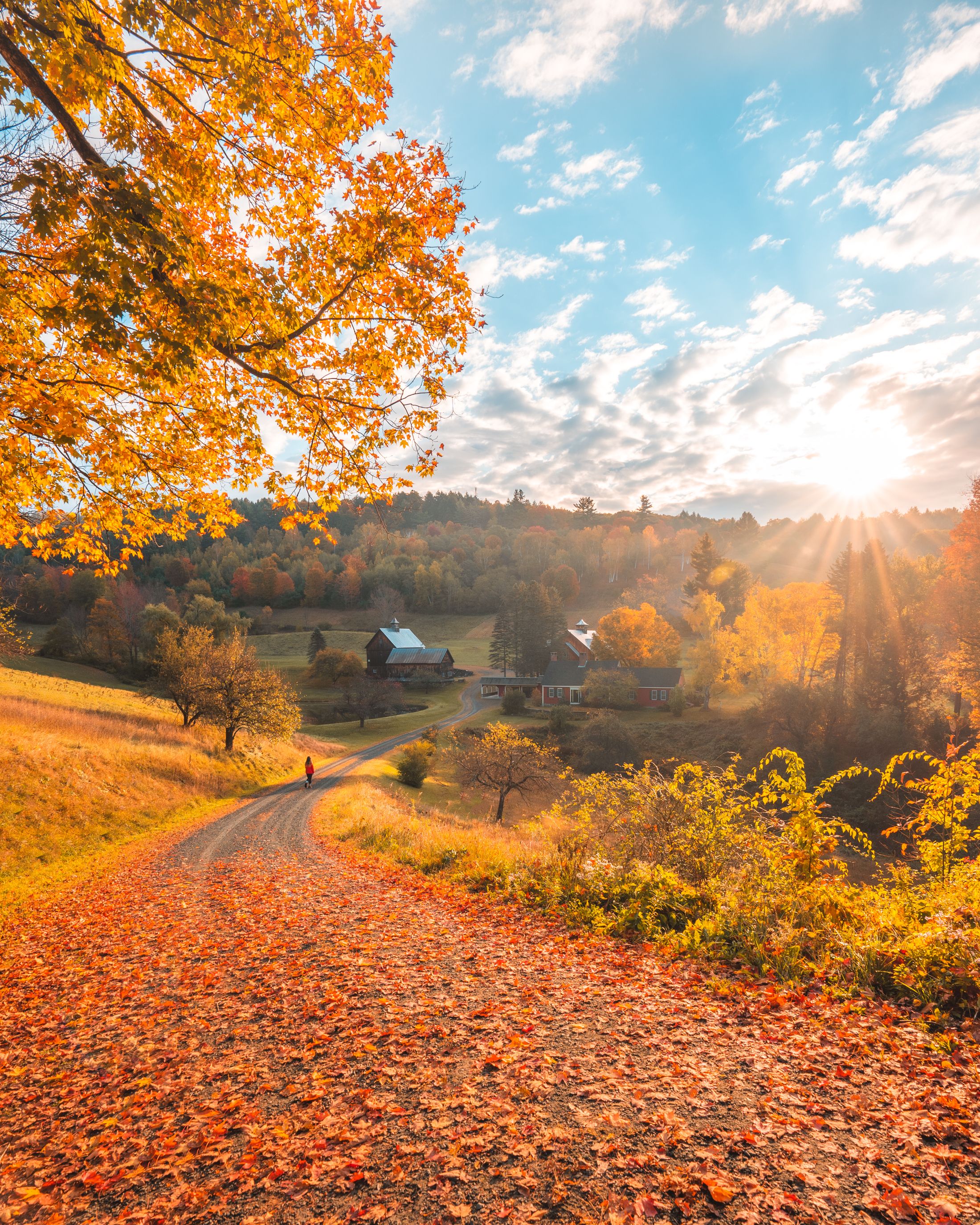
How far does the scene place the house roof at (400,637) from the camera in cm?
7800

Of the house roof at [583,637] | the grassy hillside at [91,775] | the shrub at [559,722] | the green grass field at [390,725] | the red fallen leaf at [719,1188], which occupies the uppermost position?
the house roof at [583,637]

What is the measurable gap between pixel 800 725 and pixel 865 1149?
41155mm

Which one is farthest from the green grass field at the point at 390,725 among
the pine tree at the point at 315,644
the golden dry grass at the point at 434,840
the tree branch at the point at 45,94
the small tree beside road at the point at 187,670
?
the tree branch at the point at 45,94

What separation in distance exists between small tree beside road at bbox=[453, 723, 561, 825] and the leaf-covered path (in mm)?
24033

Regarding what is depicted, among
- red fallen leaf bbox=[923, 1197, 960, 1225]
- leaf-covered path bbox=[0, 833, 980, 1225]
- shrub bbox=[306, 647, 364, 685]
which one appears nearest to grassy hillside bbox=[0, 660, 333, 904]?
leaf-covered path bbox=[0, 833, 980, 1225]

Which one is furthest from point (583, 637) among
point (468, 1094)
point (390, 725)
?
point (468, 1094)

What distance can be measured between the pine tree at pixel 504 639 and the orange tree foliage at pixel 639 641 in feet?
47.4

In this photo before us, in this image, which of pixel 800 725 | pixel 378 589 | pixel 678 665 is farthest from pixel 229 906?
pixel 378 589

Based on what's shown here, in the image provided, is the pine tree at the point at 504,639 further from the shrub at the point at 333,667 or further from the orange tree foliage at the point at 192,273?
the orange tree foliage at the point at 192,273

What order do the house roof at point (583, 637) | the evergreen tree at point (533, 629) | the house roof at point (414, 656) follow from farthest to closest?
the house roof at point (414, 656) → the house roof at point (583, 637) → the evergreen tree at point (533, 629)

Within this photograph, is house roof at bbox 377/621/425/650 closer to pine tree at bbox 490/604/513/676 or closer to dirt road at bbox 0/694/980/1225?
pine tree at bbox 490/604/513/676

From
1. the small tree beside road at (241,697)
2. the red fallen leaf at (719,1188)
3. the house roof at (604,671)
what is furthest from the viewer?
the house roof at (604,671)

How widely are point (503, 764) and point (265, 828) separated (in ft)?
49.0

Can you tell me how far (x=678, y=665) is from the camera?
70250 millimetres
